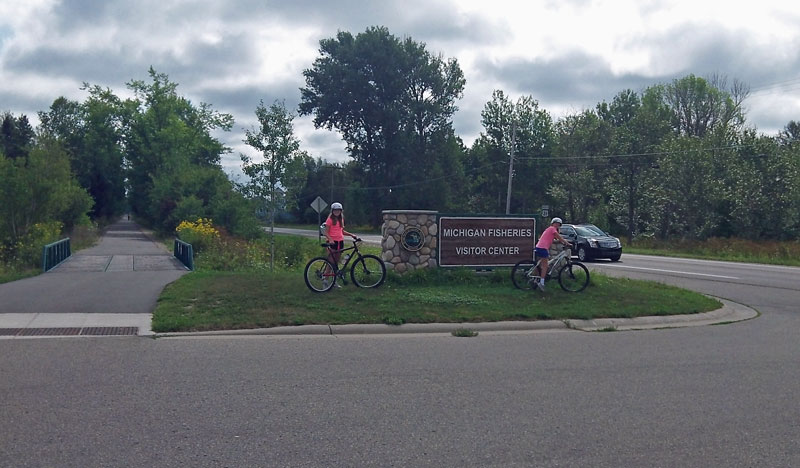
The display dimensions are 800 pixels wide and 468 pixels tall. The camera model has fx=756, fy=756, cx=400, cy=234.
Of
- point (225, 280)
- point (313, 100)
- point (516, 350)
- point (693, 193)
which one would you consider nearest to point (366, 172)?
point (313, 100)

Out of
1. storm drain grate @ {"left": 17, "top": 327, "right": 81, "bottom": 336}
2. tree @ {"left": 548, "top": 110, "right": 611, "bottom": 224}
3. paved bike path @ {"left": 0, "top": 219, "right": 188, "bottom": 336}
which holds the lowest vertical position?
storm drain grate @ {"left": 17, "top": 327, "right": 81, "bottom": 336}

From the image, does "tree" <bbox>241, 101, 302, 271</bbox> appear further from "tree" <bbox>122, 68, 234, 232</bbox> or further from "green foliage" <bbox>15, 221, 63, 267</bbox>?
"tree" <bbox>122, 68, 234, 232</bbox>

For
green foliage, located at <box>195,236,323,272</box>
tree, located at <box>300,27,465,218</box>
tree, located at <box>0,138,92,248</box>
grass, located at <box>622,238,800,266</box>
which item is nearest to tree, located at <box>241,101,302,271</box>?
green foliage, located at <box>195,236,323,272</box>

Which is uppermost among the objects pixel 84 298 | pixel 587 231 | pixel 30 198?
pixel 30 198

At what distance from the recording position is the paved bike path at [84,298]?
36.2ft

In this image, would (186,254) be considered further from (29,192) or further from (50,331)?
(50,331)

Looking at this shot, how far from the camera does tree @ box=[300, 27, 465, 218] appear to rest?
68.8 meters

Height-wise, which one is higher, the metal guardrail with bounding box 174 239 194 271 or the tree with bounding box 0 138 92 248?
the tree with bounding box 0 138 92 248

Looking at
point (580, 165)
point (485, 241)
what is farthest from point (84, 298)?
point (580, 165)

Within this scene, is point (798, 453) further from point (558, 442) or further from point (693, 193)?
point (693, 193)

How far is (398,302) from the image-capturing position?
1277cm

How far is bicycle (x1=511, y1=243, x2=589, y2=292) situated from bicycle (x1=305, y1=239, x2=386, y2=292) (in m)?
2.80

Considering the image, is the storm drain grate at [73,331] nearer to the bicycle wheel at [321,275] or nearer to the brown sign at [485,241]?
the bicycle wheel at [321,275]

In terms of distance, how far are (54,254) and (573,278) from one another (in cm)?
1378
